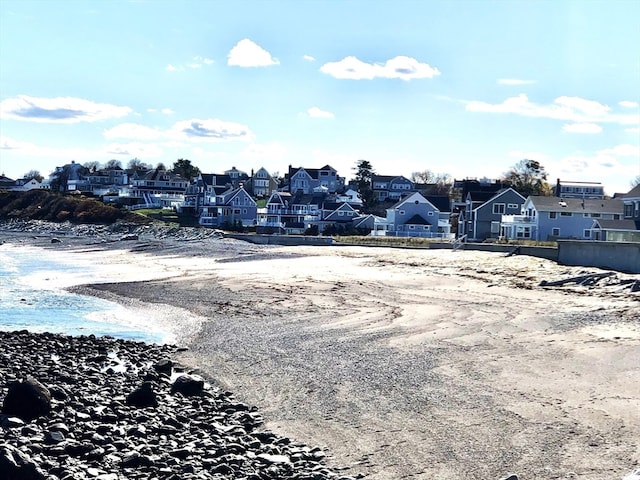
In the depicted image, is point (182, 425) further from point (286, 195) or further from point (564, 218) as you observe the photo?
point (286, 195)

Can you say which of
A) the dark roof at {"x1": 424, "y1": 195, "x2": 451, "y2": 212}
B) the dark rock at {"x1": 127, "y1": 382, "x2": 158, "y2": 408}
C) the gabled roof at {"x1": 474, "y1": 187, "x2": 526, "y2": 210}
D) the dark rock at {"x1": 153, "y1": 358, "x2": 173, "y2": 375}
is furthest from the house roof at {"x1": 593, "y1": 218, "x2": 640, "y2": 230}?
the dark rock at {"x1": 127, "y1": 382, "x2": 158, "y2": 408}

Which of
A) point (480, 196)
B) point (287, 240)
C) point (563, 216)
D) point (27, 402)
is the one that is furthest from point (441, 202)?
point (27, 402)

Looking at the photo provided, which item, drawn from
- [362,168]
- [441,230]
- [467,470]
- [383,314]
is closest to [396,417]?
[467,470]

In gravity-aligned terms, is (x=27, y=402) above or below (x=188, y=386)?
above

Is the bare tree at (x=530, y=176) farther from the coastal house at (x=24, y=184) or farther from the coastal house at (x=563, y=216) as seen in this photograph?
the coastal house at (x=24, y=184)

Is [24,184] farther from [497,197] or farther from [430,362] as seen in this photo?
[430,362]

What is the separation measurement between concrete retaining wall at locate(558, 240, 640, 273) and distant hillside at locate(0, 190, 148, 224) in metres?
82.5

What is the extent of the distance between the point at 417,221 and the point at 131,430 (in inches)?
3033

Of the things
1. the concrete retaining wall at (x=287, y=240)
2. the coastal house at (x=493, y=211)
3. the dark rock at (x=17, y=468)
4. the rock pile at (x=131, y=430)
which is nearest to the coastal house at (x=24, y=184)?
the concrete retaining wall at (x=287, y=240)

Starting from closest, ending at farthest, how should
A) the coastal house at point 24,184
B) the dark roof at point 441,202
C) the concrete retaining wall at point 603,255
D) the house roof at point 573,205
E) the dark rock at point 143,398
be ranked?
the dark rock at point 143,398
the concrete retaining wall at point 603,255
the house roof at point 573,205
the dark roof at point 441,202
the coastal house at point 24,184

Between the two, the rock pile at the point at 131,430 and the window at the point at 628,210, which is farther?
the window at the point at 628,210

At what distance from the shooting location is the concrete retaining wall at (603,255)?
3347 centimetres

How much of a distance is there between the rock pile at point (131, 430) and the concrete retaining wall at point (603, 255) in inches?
902

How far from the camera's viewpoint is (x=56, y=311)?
28.6 m
